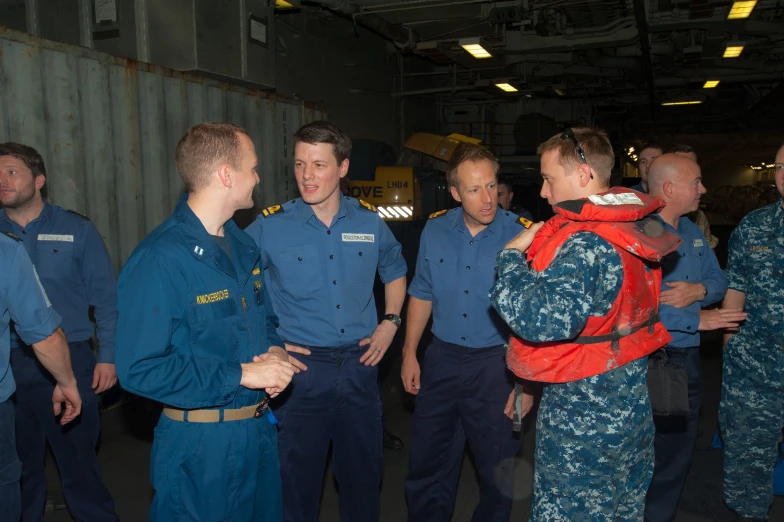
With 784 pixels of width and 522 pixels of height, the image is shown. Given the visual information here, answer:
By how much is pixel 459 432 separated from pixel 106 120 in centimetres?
372

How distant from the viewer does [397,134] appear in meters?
14.7

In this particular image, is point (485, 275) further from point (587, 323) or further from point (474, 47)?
point (474, 47)

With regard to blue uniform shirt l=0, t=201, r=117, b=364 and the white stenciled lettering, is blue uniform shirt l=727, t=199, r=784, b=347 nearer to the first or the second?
the white stenciled lettering

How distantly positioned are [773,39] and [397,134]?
8.10 metres

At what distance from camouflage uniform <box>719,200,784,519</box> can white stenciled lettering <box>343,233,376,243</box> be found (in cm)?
216

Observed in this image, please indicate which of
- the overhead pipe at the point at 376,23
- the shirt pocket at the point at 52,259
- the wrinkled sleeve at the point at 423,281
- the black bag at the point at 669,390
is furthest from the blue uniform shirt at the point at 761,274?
the overhead pipe at the point at 376,23

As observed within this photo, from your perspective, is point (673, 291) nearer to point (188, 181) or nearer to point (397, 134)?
point (188, 181)

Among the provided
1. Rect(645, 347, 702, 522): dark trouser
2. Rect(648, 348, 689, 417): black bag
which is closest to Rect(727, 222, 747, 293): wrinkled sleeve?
Rect(645, 347, 702, 522): dark trouser

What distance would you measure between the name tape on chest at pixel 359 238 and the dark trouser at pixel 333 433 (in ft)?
1.75

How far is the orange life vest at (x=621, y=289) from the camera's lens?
192cm

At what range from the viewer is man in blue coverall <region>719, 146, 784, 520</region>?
10.4 feet

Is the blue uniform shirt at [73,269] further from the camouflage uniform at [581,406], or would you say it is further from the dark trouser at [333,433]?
the camouflage uniform at [581,406]

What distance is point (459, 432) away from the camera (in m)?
3.02

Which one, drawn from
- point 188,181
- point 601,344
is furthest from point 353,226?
point 601,344
